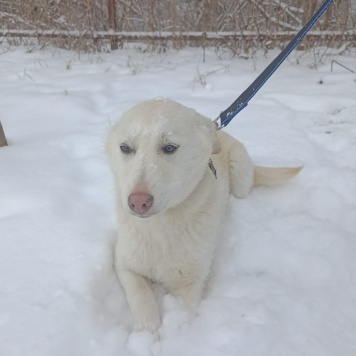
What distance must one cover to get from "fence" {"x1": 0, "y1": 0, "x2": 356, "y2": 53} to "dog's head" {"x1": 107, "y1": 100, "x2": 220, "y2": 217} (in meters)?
4.04

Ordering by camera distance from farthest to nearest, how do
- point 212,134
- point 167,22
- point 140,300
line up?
point 167,22
point 212,134
point 140,300

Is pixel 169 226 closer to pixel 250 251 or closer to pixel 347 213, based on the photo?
pixel 250 251

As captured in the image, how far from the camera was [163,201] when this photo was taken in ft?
5.20

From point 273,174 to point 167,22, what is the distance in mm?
4037

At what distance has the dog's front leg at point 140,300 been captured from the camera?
1.71 meters

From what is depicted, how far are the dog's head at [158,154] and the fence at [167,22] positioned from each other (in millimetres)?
4040

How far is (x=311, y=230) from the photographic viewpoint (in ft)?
7.39

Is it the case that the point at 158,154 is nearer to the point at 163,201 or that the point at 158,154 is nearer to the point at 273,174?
the point at 163,201

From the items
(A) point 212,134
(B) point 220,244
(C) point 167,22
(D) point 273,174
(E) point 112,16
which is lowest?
(B) point 220,244

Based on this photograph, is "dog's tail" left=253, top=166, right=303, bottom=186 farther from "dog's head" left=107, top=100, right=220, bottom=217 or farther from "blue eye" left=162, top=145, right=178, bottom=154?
"blue eye" left=162, top=145, right=178, bottom=154

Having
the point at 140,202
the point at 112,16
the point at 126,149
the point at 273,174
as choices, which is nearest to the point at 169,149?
the point at 126,149

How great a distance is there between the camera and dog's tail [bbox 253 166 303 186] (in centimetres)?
251

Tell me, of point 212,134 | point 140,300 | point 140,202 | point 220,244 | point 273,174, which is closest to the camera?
point 140,202

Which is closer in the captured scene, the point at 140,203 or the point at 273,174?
the point at 140,203
